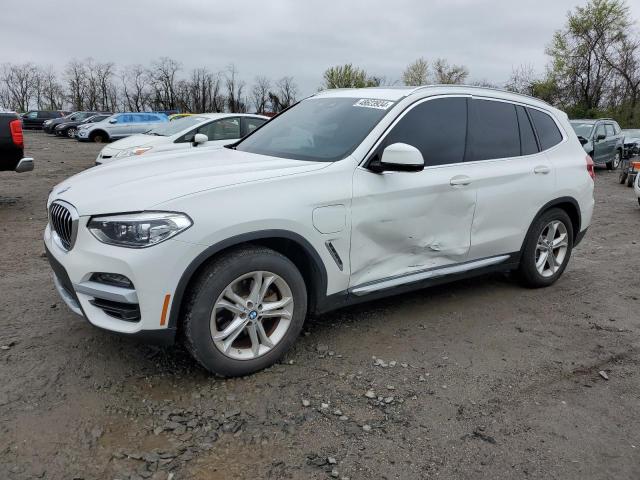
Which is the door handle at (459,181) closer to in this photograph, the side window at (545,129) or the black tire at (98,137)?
the side window at (545,129)

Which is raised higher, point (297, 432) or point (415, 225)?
point (415, 225)

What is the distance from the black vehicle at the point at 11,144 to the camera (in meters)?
7.45

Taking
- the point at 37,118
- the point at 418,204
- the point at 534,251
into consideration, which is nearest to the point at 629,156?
the point at 534,251

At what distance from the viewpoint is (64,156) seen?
18.2 metres

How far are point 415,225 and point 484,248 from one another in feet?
2.96

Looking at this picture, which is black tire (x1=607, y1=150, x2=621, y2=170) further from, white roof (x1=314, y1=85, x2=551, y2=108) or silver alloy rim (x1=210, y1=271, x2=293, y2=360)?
silver alloy rim (x1=210, y1=271, x2=293, y2=360)

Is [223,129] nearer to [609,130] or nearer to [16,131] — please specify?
[16,131]

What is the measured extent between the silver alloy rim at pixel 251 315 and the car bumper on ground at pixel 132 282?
1.00 feet

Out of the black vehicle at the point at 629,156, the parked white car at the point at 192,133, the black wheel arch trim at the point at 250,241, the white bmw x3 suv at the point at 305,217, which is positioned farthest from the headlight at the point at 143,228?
the black vehicle at the point at 629,156

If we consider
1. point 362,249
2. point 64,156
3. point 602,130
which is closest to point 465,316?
point 362,249

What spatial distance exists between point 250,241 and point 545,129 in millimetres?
3230

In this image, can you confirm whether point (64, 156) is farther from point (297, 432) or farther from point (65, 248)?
point (297, 432)

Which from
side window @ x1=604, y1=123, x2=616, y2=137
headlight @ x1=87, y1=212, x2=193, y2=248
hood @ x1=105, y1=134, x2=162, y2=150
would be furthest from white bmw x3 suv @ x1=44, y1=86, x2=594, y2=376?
side window @ x1=604, y1=123, x2=616, y2=137

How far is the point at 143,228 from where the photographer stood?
2.76m
